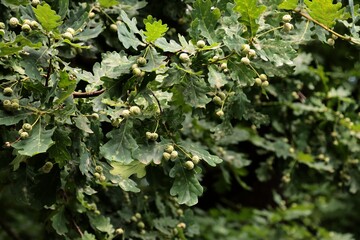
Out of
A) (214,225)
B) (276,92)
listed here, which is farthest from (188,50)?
(214,225)

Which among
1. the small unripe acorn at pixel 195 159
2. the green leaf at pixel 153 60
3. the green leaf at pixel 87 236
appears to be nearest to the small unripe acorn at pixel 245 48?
the green leaf at pixel 153 60

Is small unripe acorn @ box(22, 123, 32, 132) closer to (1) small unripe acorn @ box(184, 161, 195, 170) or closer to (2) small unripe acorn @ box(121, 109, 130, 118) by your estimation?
(2) small unripe acorn @ box(121, 109, 130, 118)

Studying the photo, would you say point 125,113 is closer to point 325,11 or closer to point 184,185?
point 184,185

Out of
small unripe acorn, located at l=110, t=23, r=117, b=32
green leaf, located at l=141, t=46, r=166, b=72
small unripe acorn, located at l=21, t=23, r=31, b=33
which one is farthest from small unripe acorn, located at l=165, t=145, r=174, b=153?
small unripe acorn, located at l=110, t=23, r=117, b=32

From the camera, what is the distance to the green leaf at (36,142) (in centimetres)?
157

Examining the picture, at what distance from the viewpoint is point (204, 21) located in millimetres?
1758

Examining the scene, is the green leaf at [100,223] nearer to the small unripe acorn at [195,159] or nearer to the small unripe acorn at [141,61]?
the small unripe acorn at [195,159]

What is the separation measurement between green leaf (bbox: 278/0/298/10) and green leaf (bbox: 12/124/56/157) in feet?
2.55

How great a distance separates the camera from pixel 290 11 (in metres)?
2.01

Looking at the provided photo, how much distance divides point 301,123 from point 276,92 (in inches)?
11.0

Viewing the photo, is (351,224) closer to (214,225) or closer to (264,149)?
(214,225)

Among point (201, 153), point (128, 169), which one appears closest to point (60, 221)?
point (128, 169)

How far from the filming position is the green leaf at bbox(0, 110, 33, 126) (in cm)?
167

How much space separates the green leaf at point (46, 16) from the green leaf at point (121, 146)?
0.33 meters
